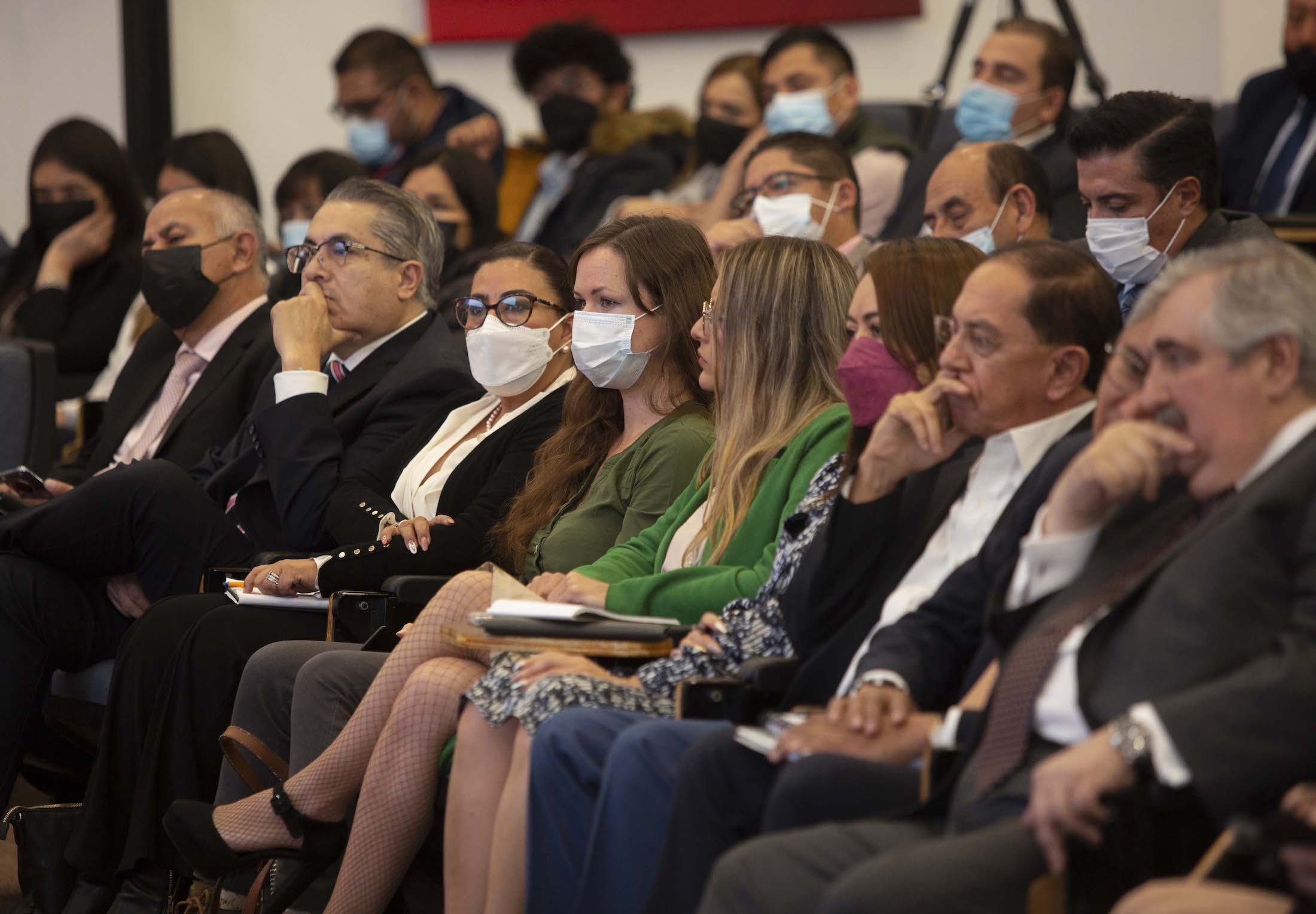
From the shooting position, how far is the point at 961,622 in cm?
238

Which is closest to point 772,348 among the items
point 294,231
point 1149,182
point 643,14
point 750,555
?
point 750,555

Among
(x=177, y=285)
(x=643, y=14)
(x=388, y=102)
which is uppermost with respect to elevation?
(x=643, y=14)

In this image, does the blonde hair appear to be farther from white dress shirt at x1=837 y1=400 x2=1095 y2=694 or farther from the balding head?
the balding head

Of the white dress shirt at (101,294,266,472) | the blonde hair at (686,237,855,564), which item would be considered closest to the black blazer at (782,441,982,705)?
the blonde hair at (686,237,855,564)

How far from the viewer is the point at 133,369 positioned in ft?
16.0

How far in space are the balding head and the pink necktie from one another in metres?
0.06

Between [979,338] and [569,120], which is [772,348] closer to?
[979,338]

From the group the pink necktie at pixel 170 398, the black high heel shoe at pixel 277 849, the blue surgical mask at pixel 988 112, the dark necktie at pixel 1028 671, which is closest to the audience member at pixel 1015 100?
the blue surgical mask at pixel 988 112

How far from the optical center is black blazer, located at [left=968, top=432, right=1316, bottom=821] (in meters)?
1.79

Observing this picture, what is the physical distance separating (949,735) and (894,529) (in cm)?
47

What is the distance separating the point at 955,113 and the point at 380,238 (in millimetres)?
2331

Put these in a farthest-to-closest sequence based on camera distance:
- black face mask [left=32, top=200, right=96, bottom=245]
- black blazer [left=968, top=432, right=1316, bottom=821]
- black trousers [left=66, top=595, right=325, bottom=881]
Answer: black face mask [left=32, top=200, right=96, bottom=245] → black trousers [left=66, top=595, right=325, bottom=881] → black blazer [left=968, top=432, right=1316, bottom=821]

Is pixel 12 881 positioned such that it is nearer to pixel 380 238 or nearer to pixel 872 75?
pixel 380 238

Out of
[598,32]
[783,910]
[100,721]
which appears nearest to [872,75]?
[598,32]
